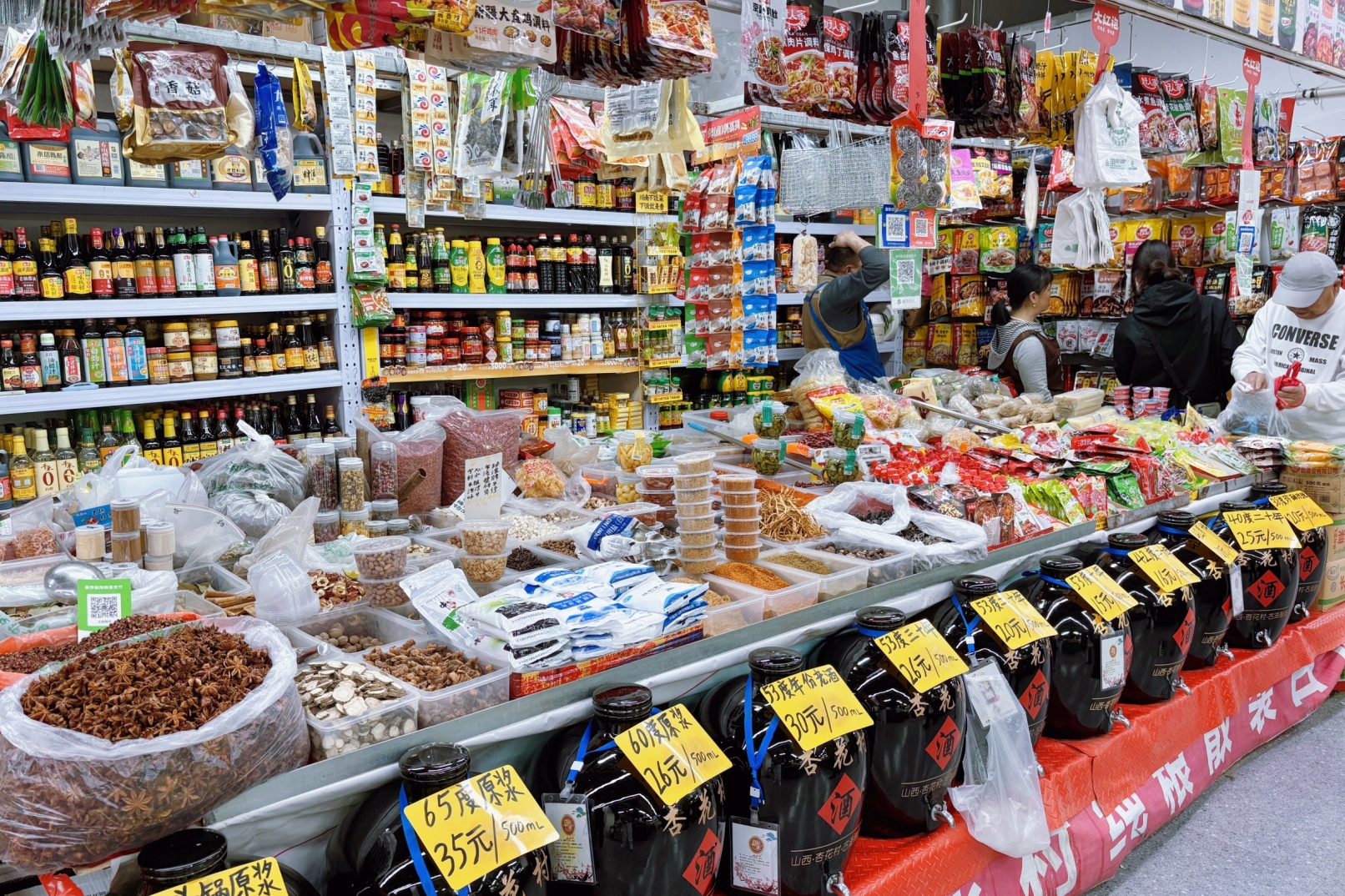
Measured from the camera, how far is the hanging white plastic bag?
175 centimetres

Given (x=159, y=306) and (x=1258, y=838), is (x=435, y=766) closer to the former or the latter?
(x=1258, y=838)

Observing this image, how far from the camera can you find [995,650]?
186 centimetres

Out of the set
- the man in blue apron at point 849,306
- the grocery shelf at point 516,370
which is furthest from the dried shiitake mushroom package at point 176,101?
the man in blue apron at point 849,306

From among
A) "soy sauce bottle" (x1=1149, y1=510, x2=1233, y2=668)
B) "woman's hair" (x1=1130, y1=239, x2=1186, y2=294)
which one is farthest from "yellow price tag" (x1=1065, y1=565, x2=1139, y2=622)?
"woman's hair" (x1=1130, y1=239, x2=1186, y2=294)

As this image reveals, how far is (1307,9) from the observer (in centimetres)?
409

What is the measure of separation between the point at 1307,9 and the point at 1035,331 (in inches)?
69.9

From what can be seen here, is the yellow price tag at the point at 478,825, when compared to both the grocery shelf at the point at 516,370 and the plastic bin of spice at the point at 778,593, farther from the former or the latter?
the grocery shelf at the point at 516,370

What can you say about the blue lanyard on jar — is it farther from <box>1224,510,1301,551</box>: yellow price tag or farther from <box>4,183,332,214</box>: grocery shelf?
<box>4,183,332,214</box>: grocery shelf

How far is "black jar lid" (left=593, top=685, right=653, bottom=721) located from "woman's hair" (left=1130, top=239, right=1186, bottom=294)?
13.4 ft

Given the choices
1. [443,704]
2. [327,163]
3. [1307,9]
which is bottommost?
[443,704]

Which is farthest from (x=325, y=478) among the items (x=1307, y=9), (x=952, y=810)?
(x=1307, y=9)

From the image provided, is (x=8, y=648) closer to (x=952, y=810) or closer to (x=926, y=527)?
(x=952, y=810)

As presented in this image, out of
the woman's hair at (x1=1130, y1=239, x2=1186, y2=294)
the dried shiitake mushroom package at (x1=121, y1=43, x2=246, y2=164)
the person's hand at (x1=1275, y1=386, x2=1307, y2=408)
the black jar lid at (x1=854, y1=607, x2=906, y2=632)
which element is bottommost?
the black jar lid at (x1=854, y1=607, x2=906, y2=632)

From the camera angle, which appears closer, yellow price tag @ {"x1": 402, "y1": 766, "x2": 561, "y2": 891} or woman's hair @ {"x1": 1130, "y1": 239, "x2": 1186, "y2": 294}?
yellow price tag @ {"x1": 402, "y1": 766, "x2": 561, "y2": 891}
